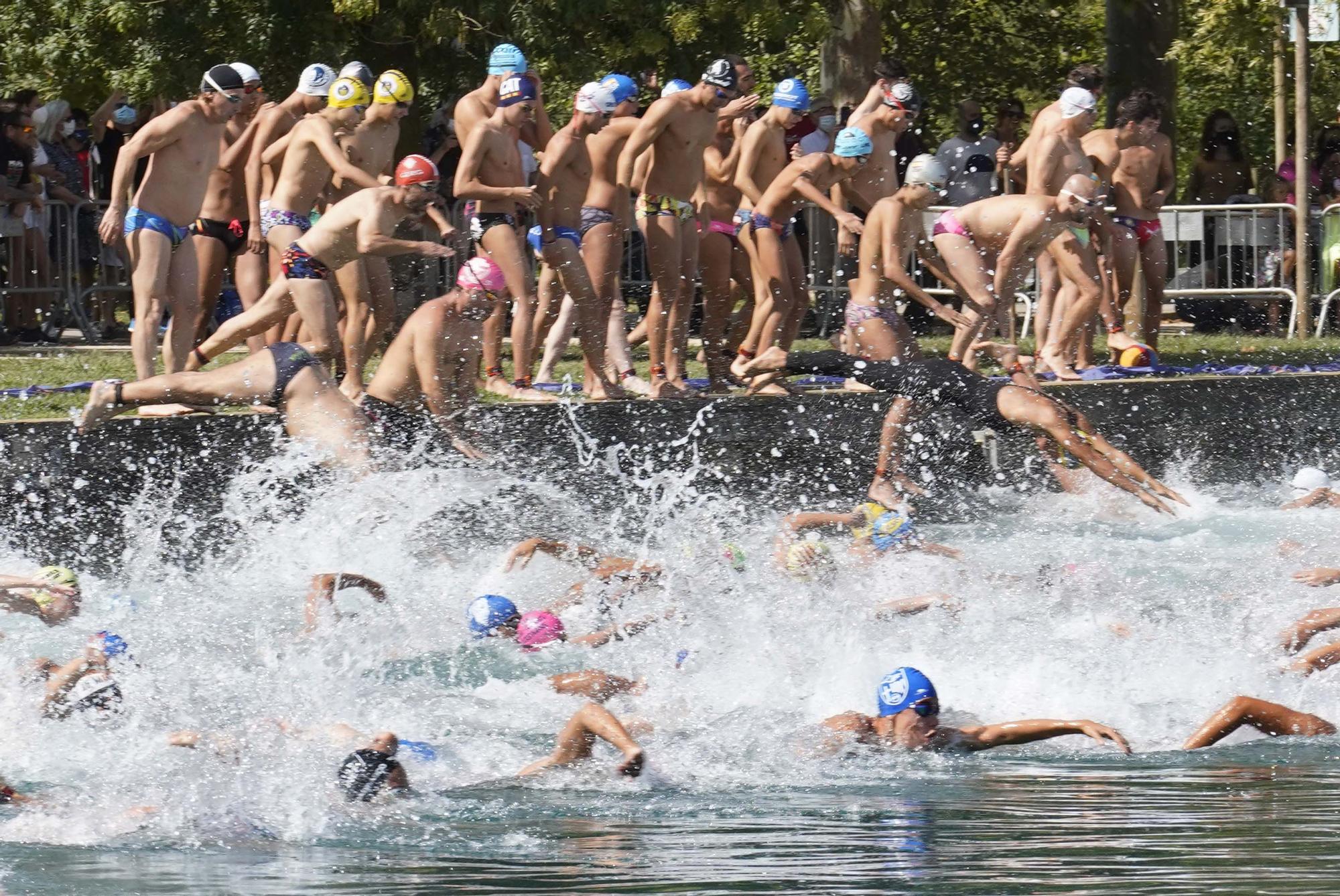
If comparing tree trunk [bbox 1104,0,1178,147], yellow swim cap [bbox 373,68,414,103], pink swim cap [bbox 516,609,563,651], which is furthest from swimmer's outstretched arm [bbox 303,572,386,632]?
tree trunk [bbox 1104,0,1178,147]

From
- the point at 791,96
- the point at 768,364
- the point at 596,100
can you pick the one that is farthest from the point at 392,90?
the point at 791,96

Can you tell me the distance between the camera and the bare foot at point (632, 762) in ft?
23.1

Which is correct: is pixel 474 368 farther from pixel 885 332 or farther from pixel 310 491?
pixel 885 332

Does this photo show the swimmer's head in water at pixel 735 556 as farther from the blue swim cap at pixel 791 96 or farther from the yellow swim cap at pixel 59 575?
the blue swim cap at pixel 791 96

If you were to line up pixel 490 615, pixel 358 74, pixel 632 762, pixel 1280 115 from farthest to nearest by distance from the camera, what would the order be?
pixel 1280 115
pixel 358 74
pixel 490 615
pixel 632 762

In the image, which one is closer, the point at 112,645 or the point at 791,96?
the point at 112,645

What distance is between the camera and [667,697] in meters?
8.54

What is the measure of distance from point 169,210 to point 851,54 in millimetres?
8011

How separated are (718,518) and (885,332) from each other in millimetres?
1387

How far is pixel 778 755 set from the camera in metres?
7.63

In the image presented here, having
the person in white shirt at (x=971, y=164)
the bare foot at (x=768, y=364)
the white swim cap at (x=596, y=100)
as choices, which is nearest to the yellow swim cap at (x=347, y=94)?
the white swim cap at (x=596, y=100)

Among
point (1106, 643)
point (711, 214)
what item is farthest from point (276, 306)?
point (1106, 643)

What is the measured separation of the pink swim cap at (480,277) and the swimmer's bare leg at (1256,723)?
4.07 meters

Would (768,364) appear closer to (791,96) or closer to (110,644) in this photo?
(791,96)
